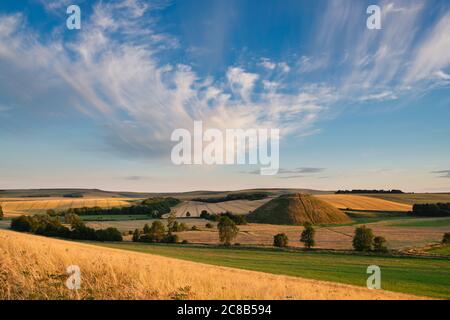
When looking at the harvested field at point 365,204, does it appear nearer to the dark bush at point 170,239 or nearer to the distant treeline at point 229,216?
the distant treeline at point 229,216

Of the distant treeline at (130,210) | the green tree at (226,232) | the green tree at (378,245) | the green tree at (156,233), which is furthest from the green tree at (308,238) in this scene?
the distant treeline at (130,210)

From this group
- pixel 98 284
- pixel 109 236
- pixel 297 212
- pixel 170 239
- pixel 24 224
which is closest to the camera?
pixel 98 284

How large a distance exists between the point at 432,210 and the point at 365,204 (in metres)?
28.0

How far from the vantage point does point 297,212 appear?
131000 millimetres

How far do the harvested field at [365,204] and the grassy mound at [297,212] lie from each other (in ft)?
53.7

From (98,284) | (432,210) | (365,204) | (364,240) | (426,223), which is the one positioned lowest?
(426,223)

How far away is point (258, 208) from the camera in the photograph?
141875 millimetres

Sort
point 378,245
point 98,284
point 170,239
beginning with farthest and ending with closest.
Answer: point 170,239 < point 378,245 < point 98,284

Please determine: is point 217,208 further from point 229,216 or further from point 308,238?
point 308,238

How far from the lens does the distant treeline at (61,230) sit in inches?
2958

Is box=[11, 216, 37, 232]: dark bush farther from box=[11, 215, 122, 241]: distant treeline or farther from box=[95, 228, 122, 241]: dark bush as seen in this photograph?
box=[95, 228, 122, 241]: dark bush

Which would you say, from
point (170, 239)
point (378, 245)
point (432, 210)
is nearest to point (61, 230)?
point (170, 239)

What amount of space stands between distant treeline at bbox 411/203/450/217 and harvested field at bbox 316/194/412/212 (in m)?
11.3
